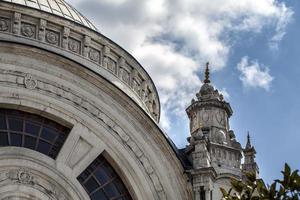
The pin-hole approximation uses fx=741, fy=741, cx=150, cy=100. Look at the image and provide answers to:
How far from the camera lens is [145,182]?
21.6 meters

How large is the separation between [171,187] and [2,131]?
5.17 metres

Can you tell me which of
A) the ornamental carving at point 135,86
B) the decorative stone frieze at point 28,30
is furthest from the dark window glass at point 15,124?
the ornamental carving at point 135,86

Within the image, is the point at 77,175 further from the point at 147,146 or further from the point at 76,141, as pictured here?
the point at 147,146

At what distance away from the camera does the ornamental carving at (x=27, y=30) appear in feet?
72.3

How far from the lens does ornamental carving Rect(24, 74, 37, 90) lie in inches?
820

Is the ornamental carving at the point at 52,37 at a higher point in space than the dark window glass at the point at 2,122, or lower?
higher

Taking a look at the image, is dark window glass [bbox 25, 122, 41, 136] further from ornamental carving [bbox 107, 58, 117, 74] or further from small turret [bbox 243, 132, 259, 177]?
small turret [bbox 243, 132, 259, 177]

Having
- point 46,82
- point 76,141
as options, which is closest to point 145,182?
point 76,141

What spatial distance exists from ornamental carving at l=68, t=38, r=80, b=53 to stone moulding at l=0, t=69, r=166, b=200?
6.17 ft

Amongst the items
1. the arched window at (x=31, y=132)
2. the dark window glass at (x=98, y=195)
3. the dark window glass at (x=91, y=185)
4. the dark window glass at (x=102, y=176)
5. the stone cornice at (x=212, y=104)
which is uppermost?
the stone cornice at (x=212, y=104)

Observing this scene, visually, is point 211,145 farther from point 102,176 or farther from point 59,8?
point 59,8

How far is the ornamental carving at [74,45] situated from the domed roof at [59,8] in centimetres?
98

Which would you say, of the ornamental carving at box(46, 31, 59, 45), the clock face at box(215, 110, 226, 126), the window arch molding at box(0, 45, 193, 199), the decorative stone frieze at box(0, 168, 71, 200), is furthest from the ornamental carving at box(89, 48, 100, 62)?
the decorative stone frieze at box(0, 168, 71, 200)

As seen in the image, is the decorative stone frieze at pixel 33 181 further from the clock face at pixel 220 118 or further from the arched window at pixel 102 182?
the clock face at pixel 220 118
